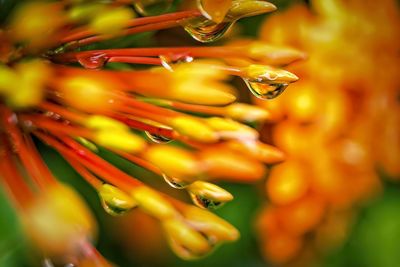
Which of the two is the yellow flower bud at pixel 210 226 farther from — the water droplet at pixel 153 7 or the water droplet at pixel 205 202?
the water droplet at pixel 153 7

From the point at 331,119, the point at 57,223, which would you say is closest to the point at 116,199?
the point at 57,223

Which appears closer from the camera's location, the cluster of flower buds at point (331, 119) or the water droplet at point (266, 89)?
the water droplet at point (266, 89)

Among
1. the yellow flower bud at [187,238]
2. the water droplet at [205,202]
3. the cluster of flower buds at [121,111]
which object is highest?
the cluster of flower buds at [121,111]

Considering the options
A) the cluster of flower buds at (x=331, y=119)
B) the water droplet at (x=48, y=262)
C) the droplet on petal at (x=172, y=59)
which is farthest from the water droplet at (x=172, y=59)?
→ the cluster of flower buds at (x=331, y=119)

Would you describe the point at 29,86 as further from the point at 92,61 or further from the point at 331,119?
the point at 331,119

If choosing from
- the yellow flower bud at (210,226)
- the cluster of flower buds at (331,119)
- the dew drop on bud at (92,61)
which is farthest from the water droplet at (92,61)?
the cluster of flower buds at (331,119)

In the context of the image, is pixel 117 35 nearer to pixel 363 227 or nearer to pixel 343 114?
pixel 343 114

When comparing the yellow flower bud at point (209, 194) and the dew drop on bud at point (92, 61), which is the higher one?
the dew drop on bud at point (92, 61)

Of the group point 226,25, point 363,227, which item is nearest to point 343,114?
point 363,227
